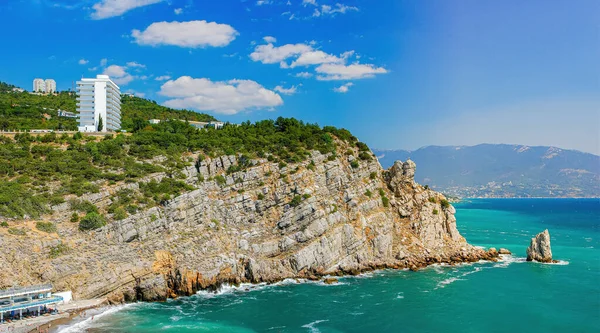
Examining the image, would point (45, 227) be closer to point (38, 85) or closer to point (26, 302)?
point (26, 302)

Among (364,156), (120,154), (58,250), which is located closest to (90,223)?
(58,250)

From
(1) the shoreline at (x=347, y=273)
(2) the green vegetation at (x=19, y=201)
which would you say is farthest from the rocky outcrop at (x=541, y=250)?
(2) the green vegetation at (x=19, y=201)

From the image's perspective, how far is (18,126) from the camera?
261ft

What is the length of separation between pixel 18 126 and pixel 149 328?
59613mm

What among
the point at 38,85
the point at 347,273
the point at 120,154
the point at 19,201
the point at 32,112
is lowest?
the point at 347,273

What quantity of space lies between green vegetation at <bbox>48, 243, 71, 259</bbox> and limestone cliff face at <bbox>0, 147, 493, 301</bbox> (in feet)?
1.32

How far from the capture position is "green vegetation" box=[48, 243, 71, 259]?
4527 centimetres

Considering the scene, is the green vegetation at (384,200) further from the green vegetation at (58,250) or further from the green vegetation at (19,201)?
the green vegetation at (19,201)

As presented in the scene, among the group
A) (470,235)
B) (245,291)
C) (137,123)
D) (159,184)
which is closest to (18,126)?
(137,123)

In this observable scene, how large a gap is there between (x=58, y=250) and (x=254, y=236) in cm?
2392

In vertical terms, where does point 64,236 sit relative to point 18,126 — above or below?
below

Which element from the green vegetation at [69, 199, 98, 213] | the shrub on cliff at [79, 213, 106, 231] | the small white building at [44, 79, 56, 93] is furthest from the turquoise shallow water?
the small white building at [44, 79, 56, 93]

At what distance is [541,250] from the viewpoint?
68812 mm

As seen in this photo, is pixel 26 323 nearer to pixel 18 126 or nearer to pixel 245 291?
pixel 245 291
